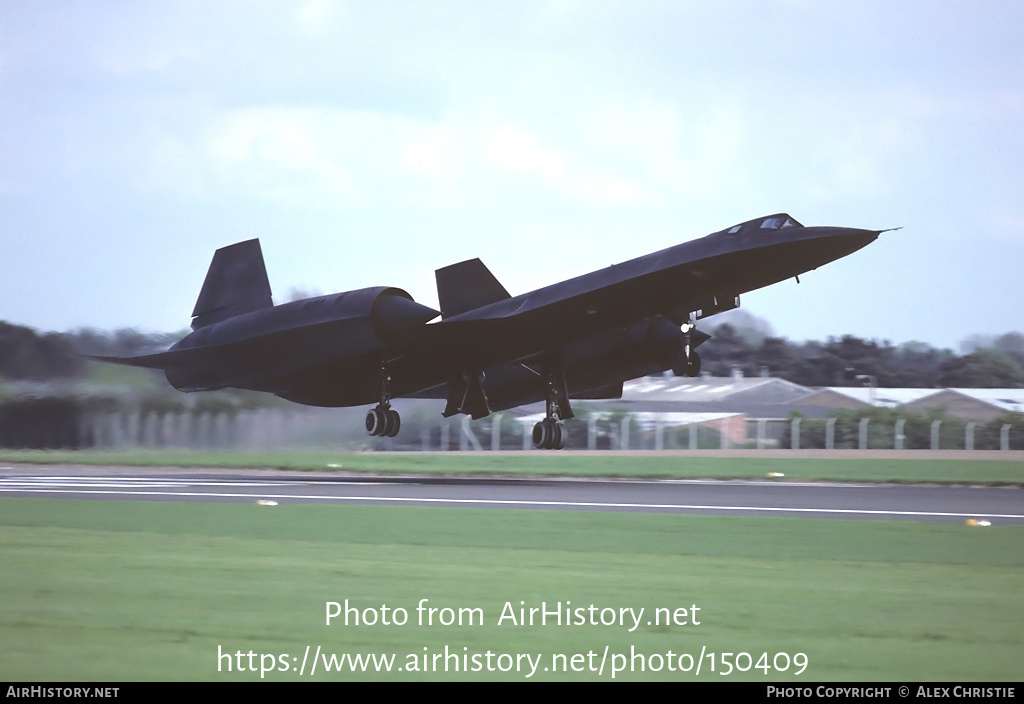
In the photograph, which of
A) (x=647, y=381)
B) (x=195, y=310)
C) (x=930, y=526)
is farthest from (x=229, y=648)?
(x=647, y=381)

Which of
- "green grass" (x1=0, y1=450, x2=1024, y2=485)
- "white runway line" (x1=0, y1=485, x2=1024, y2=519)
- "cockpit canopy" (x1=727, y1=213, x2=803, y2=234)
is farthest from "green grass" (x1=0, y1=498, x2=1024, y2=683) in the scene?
"green grass" (x1=0, y1=450, x2=1024, y2=485)

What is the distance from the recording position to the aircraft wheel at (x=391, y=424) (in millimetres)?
21188

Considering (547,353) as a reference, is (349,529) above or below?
below

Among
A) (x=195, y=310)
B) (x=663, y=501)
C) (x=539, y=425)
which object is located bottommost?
(x=663, y=501)

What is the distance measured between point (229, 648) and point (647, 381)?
4364 cm

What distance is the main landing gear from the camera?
20.9m

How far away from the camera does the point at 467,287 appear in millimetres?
25125

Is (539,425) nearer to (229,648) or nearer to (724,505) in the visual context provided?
(724,505)

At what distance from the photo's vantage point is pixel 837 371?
212ft

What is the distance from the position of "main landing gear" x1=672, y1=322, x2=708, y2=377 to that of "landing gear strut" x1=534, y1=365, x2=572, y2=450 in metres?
2.64

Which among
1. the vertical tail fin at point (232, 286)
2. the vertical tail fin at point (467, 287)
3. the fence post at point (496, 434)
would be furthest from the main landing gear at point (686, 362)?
the fence post at point (496, 434)
